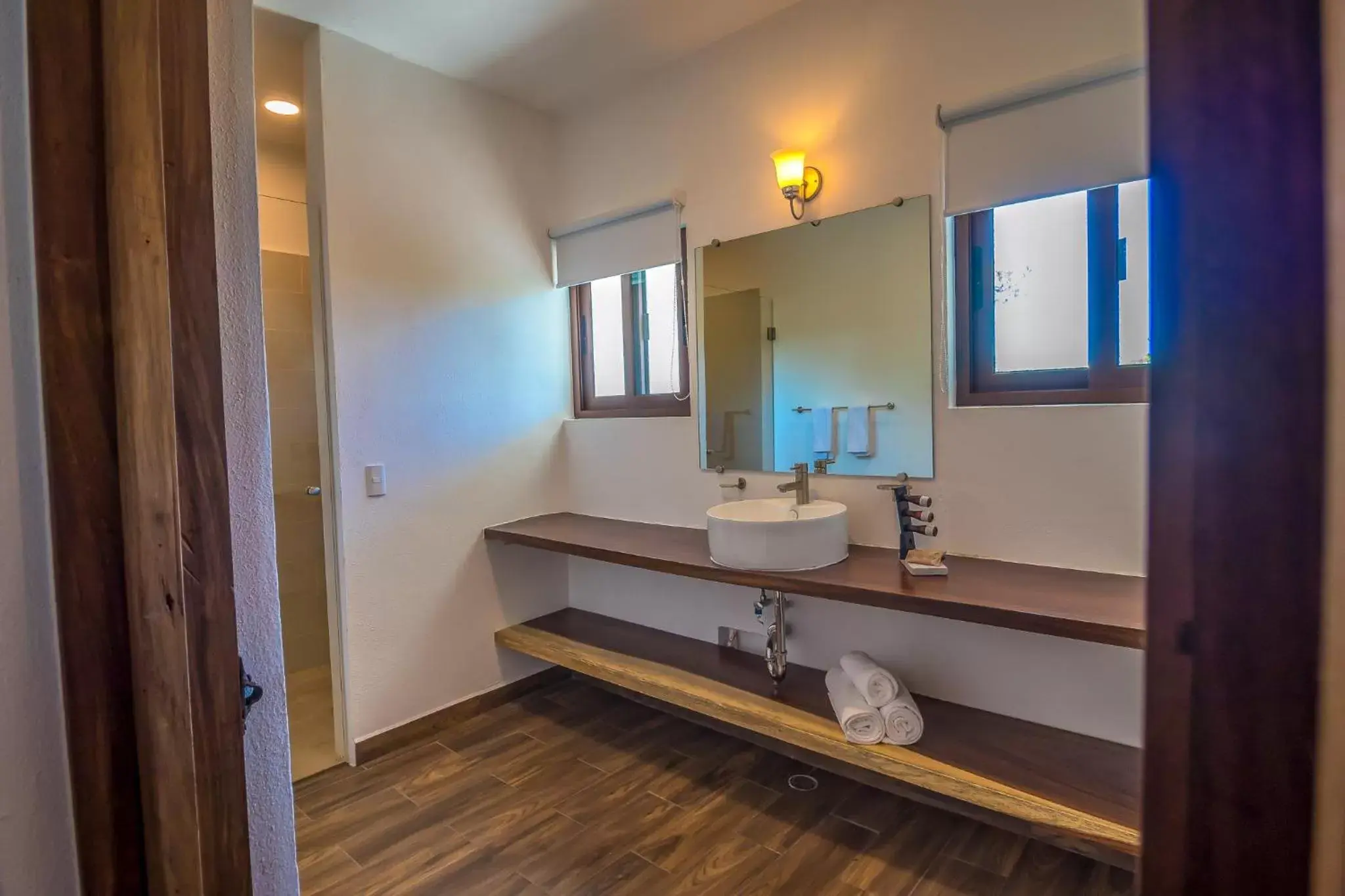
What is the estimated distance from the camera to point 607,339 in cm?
A: 296

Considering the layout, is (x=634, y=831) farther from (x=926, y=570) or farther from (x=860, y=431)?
(x=860, y=431)

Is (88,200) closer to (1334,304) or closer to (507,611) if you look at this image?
(1334,304)

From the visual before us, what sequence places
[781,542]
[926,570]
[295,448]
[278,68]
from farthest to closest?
[295,448]
[278,68]
[781,542]
[926,570]

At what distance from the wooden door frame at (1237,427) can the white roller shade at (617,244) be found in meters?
2.30

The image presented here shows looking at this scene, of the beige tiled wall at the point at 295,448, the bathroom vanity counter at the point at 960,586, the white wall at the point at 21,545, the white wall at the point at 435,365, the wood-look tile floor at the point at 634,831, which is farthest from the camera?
the beige tiled wall at the point at 295,448

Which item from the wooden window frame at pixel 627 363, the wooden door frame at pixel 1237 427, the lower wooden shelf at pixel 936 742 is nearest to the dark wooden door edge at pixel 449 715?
the lower wooden shelf at pixel 936 742

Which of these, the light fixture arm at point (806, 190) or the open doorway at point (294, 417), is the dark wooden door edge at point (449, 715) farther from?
the light fixture arm at point (806, 190)

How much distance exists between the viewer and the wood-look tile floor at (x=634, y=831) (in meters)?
1.69

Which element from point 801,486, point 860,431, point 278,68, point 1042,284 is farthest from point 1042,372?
point 278,68

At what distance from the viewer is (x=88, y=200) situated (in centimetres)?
62

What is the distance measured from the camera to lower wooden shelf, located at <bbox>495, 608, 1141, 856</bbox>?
4.77ft

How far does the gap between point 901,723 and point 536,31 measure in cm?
248

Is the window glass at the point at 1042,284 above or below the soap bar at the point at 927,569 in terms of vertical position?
above

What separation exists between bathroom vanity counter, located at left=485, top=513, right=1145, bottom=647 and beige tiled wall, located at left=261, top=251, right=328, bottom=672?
1588 mm
